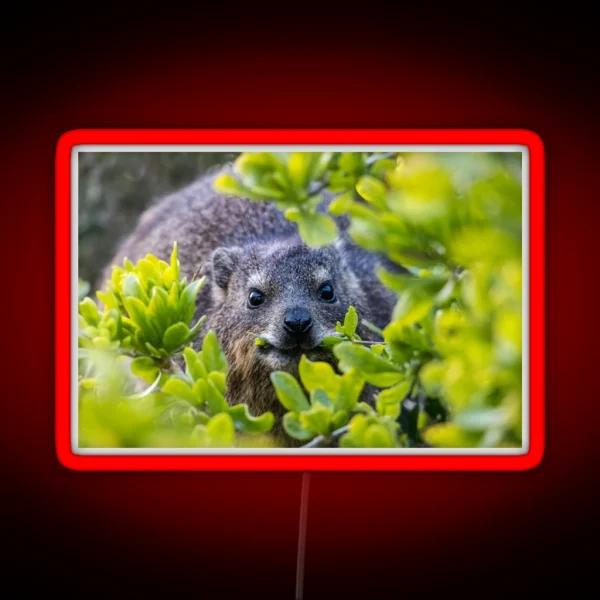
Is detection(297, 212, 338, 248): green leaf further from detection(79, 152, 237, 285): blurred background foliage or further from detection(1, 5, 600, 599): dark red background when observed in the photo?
detection(1, 5, 600, 599): dark red background

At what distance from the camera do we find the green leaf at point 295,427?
1378 millimetres

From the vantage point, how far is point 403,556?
1.80 metres

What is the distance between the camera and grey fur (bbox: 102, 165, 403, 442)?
164cm

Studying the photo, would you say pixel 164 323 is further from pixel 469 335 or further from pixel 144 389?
pixel 469 335

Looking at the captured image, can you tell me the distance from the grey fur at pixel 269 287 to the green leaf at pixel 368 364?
24 cm

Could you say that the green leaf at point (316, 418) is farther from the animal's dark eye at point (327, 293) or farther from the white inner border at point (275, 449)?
the animal's dark eye at point (327, 293)

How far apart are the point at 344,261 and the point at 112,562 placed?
2.87ft

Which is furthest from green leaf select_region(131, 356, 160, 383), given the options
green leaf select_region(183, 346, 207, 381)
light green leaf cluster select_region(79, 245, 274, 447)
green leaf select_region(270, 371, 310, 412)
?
green leaf select_region(270, 371, 310, 412)

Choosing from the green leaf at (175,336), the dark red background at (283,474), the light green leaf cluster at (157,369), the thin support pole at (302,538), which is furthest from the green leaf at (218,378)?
the dark red background at (283,474)

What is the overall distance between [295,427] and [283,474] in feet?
1.34

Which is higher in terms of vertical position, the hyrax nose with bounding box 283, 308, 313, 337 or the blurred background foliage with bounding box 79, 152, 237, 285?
the blurred background foliage with bounding box 79, 152, 237, 285

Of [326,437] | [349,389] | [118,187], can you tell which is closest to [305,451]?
[326,437]
